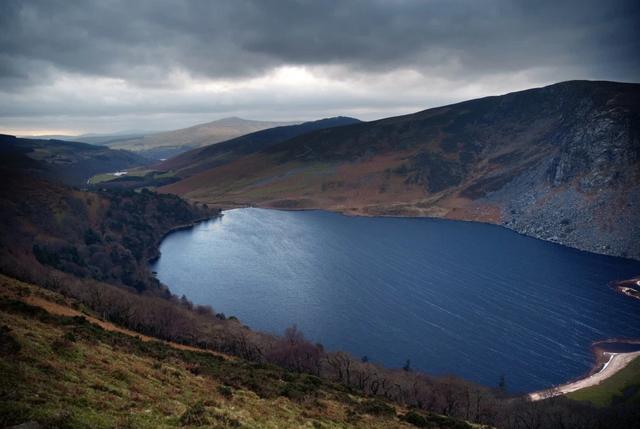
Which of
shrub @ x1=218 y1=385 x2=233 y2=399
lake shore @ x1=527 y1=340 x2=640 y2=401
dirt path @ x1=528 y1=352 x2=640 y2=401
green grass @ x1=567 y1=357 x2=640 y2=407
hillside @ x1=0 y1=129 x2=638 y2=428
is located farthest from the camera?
lake shore @ x1=527 y1=340 x2=640 y2=401

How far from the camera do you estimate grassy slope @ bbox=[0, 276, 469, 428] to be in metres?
18.4

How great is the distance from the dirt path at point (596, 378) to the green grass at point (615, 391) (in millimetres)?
1349

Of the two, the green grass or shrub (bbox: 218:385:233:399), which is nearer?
shrub (bbox: 218:385:233:399)

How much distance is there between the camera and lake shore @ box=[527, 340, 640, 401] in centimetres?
7518

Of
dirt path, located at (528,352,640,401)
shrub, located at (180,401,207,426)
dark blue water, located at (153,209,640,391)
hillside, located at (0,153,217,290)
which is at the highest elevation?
shrub, located at (180,401,207,426)

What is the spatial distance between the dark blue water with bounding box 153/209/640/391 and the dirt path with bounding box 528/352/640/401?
8.67 ft

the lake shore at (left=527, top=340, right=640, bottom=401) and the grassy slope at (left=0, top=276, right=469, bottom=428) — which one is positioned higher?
the grassy slope at (left=0, top=276, right=469, bottom=428)

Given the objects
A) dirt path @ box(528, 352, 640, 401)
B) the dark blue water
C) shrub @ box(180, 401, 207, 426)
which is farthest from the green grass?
shrub @ box(180, 401, 207, 426)

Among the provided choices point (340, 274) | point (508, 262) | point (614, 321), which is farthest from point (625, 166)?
point (340, 274)

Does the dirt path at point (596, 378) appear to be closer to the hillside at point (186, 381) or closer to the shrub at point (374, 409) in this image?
the hillside at point (186, 381)

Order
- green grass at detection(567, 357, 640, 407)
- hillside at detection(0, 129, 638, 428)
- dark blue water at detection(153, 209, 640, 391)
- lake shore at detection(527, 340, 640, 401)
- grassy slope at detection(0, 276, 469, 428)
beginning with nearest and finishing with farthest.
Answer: grassy slope at detection(0, 276, 469, 428), hillside at detection(0, 129, 638, 428), green grass at detection(567, 357, 640, 407), lake shore at detection(527, 340, 640, 401), dark blue water at detection(153, 209, 640, 391)

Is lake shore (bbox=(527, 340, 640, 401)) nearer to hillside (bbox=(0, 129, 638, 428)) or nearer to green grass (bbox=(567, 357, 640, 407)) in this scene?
green grass (bbox=(567, 357, 640, 407))

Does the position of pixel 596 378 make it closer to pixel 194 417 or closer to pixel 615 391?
pixel 615 391

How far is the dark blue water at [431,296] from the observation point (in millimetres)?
89062
